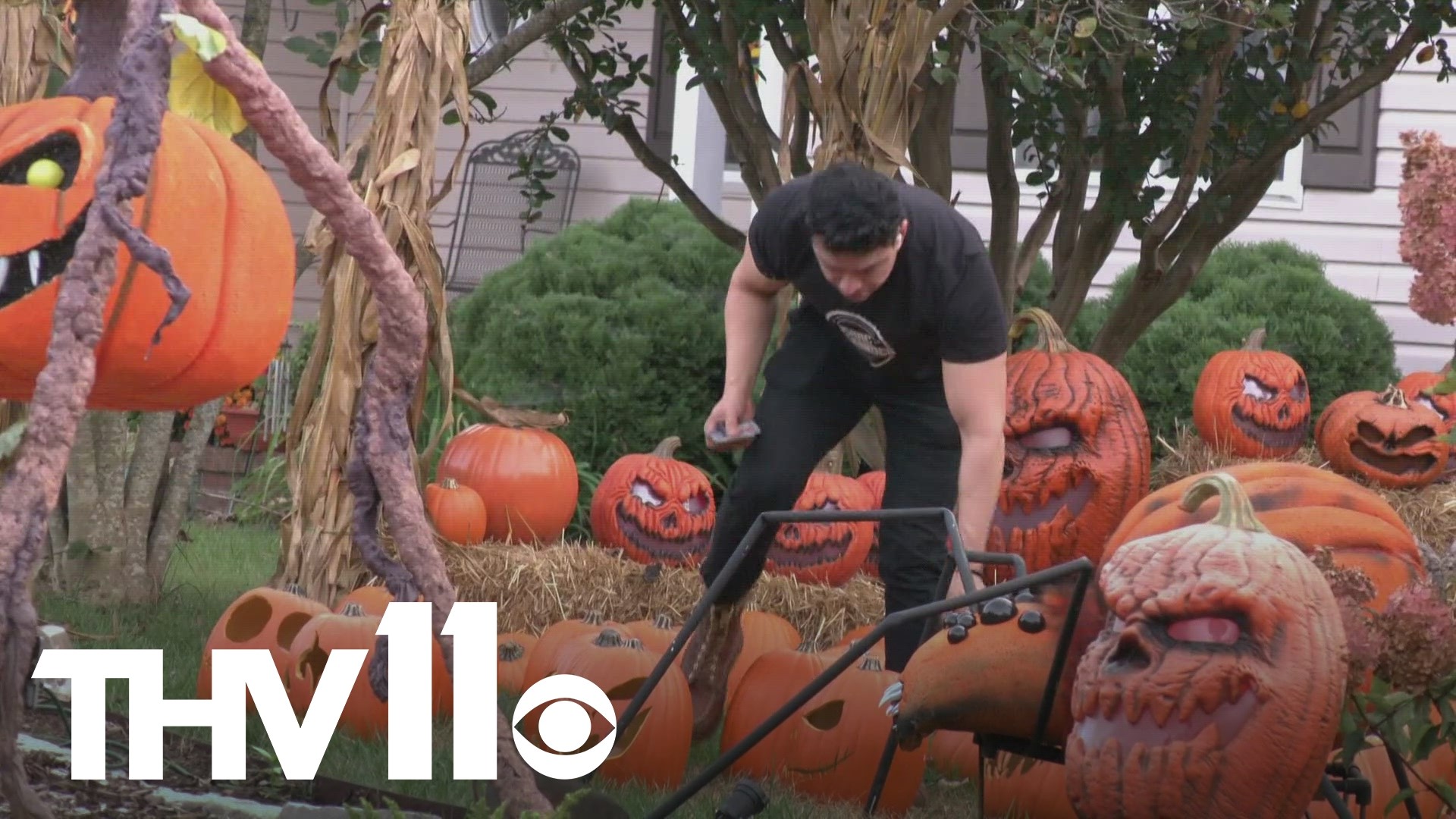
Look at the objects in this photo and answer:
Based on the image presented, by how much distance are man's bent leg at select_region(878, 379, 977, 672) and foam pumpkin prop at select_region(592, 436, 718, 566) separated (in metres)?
1.99

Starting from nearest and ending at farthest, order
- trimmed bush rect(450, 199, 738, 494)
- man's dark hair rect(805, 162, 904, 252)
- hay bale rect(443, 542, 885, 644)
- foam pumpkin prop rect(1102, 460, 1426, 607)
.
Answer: foam pumpkin prop rect(1102, 460, 1426, 607) → man's dark hair rect(805, 162, 904, 252) → hay bale rect(443, 542, 885, 644) → trimmed bush rect(450, 199, 738, 494)

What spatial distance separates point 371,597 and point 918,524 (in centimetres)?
137

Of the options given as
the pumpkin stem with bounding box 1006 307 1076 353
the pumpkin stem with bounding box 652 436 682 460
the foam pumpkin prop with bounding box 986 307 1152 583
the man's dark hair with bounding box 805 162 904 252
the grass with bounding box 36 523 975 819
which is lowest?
the grass with bounding box 36 523 975 819

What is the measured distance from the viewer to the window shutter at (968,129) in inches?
337

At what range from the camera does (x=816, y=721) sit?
135 inches

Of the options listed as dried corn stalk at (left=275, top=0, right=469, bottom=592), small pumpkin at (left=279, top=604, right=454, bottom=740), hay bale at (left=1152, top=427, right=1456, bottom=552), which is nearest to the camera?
small pumpkin at (left=279, top=604, right=454, bottom=740)

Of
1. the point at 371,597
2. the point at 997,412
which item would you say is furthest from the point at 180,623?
the point at 997,412

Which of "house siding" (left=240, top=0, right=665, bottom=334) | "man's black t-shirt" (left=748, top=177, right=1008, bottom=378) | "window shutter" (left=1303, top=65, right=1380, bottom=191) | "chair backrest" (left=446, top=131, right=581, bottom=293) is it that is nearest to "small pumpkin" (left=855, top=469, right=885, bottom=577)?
"man's black t-shirt" (left=748, top=177, right=1008, bottom=378)

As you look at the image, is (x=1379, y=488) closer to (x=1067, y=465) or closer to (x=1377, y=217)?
(x=1067, y=465)

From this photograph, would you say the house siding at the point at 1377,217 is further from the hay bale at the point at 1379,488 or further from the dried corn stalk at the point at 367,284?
the dried corn stalk at the point at 367,284

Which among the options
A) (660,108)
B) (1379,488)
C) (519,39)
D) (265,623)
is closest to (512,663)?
(265,623)

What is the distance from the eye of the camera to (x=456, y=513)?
537 cm

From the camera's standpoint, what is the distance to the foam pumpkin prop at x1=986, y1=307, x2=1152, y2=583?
4.37m

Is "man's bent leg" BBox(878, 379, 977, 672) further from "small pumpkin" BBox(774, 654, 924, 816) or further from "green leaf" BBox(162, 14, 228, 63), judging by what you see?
"green leaf" BBox(162, 14, 228, 63)
